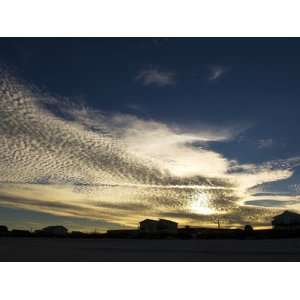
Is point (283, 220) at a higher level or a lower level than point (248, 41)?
lower

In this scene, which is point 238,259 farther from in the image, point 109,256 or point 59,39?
point 59,39

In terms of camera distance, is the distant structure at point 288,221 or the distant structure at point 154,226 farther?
the distant structure at point 154,226

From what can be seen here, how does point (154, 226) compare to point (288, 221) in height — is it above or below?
below

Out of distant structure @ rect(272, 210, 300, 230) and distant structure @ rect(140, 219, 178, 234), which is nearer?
distant structure @ rect(272, 210, 300, 230)

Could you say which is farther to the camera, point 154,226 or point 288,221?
point 154,226
